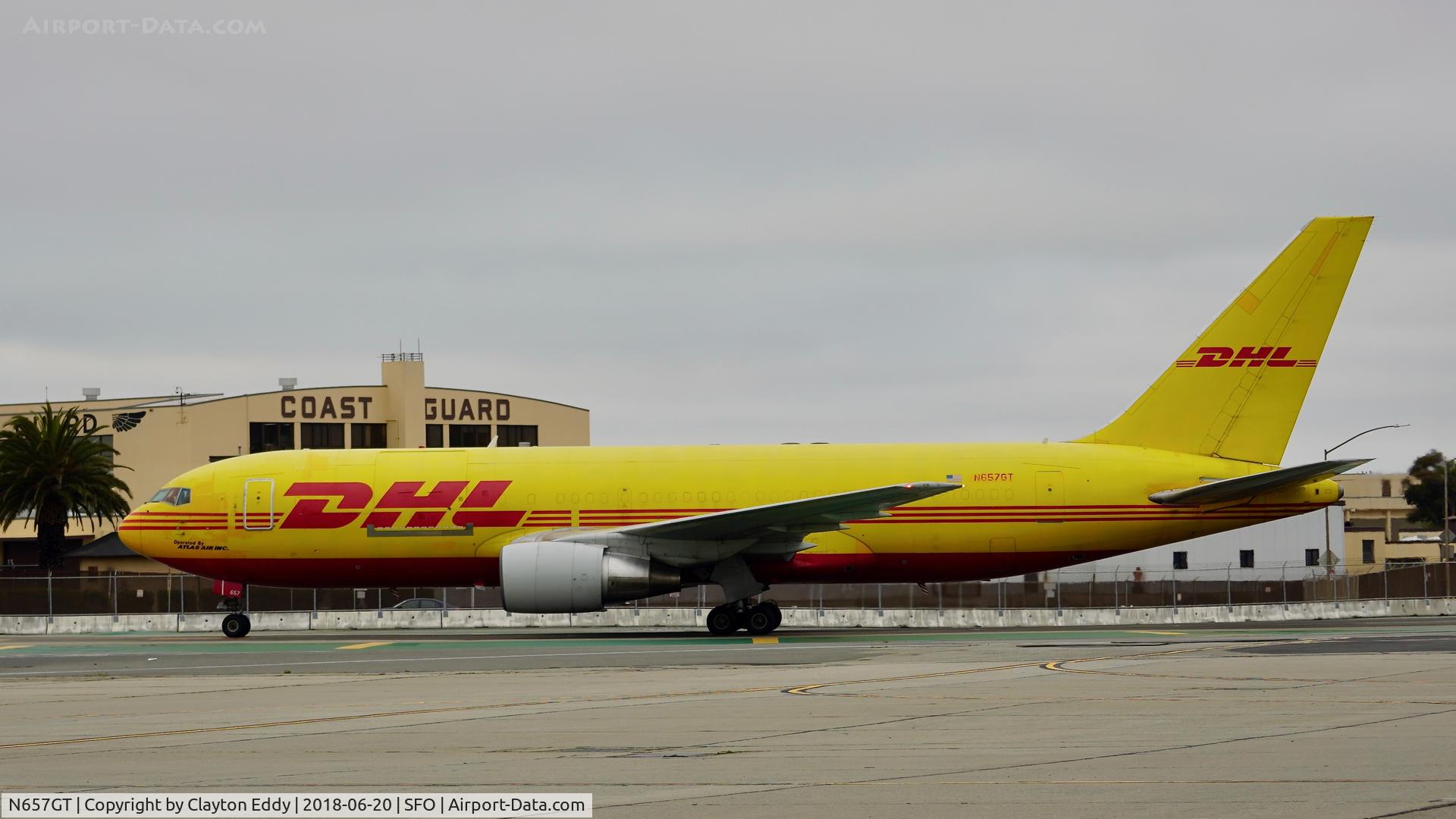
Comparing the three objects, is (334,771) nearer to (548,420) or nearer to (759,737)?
(759,737)

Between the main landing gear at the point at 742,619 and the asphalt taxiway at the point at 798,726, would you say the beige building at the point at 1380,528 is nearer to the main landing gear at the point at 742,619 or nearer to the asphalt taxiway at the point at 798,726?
the main landing gear at the point at 742,619

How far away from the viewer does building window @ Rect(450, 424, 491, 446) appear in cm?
8144

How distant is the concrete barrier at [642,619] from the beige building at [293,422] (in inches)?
Answer: 1327

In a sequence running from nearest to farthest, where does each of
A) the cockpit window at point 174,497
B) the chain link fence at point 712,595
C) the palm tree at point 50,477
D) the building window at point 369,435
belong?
the cockpit window at point 174,497 → the chain link fence at point 712,595 → the palm tree at point 50,477 → the building window at point 369,435

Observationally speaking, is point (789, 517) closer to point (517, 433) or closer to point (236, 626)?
point (236, 626)

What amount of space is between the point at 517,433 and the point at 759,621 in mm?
55981

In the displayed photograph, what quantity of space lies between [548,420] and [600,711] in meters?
71.1

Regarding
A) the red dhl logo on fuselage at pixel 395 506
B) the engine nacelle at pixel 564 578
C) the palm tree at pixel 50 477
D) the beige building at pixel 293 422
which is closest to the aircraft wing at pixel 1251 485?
the engine nacelle at pixel 564 578

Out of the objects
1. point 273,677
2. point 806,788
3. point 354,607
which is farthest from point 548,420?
point 806,788

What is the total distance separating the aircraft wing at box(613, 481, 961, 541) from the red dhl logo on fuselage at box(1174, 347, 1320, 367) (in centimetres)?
663

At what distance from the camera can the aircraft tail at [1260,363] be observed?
3077 cm

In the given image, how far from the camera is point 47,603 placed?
39.7 metres

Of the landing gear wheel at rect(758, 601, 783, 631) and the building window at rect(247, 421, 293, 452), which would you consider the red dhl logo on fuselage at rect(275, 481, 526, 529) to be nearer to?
the landing gear wheel at rect(758, 601, 783, 631)

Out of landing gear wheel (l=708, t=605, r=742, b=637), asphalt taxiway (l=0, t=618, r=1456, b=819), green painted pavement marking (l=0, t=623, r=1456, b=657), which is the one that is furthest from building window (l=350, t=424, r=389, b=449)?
asphalt taxiway (l=0, t=618, r=1456, b=819)
